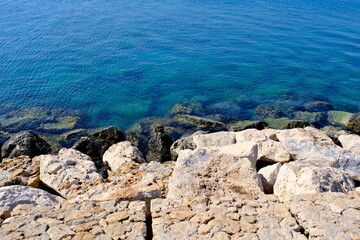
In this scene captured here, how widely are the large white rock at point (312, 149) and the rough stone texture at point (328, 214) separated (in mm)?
3004

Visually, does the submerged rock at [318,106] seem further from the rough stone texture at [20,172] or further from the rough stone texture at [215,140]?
the rough stone texture at [20,172]

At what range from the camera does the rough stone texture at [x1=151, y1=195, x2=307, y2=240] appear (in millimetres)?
6254

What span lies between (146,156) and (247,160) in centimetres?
580

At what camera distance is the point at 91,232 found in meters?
6.36

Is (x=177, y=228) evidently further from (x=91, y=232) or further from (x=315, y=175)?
(x=315, y=175)

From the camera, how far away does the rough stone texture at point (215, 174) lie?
8.16m

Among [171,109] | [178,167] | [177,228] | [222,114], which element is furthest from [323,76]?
[177,228]

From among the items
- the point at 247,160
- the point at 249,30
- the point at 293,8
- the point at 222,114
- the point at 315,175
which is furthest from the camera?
the point at 293,8

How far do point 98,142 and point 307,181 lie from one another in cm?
927

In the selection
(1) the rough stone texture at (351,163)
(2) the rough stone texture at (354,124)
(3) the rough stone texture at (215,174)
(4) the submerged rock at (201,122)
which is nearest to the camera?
(3) the rough stone texture at (215,174)

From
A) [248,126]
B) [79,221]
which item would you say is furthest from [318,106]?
[79,221]

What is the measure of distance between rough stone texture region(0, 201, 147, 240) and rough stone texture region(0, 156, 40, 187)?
2658 mm

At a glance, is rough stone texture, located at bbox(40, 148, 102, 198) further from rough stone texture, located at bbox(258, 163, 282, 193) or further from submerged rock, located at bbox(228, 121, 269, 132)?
submerged rock, located at bbox(228, 121, 269, 132)

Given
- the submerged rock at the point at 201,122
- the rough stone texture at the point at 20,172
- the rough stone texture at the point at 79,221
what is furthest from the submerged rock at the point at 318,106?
the rough stone texture at the point at 20,172
